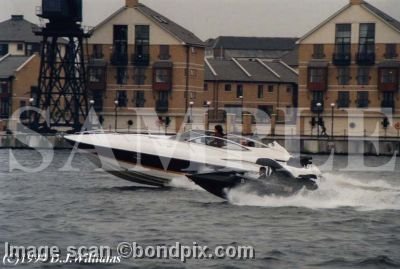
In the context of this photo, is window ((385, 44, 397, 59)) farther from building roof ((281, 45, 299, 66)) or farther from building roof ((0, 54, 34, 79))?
building roof ((281, 45, 299, 66))

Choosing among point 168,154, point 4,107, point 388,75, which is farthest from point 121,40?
point 168,154

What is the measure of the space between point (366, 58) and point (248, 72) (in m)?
17.2

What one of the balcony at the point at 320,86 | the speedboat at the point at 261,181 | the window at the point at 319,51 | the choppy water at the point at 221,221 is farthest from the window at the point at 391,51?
the speedboat at the point at 261,181

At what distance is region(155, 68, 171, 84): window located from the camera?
81.6 metres

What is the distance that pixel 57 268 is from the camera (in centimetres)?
2034

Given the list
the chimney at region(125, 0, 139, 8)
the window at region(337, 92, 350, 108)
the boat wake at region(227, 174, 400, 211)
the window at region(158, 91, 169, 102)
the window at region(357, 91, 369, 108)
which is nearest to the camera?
the boat wake at region(227, 174, 400, 211)

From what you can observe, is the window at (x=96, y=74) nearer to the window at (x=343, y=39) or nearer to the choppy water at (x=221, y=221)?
the window at (x=343, y=39)

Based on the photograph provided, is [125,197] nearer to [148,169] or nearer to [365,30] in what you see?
[148,169]

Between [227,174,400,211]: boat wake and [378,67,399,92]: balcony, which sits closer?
Result: [227,174,400,211]: boat wake

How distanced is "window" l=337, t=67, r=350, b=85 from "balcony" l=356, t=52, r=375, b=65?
1.19m

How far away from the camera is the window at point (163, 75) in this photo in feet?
268

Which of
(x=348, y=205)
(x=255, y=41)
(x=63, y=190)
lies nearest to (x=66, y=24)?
(x=63, y=190)

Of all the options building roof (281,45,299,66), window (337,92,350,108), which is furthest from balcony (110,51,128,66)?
building roof (281,45,299,66)

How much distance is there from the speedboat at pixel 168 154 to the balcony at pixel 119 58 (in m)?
47.1
